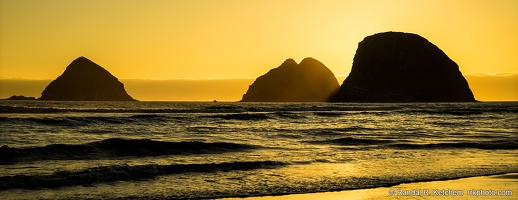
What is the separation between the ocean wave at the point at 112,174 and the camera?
16031 millimetres

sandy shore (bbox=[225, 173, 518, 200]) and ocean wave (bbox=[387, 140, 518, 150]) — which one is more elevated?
ocean wave (bbox=[387, 140, 518, 150])

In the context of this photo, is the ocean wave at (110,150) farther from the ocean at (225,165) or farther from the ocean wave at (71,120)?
the ocean wave at (71,120)

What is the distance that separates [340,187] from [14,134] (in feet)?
77.4

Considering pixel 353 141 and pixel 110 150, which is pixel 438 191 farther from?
pixel 353 141

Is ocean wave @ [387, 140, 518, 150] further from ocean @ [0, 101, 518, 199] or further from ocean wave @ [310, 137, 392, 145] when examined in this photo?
ocean wave @ [310, 137, 392, 145]

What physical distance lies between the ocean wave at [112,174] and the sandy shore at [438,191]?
5.19 meters

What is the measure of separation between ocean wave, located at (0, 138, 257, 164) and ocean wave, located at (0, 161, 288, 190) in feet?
17.1

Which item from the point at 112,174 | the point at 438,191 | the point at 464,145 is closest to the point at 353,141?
the point at 464,145

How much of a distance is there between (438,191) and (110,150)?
1630 cm

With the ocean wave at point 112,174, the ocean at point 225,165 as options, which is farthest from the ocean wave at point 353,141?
the ocean wave at point 112,174

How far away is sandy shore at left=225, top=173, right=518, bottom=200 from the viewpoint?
1469cm

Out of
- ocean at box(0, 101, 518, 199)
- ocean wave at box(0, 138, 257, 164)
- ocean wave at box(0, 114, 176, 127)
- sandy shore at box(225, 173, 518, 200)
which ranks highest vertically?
ocean wave at box(0, 114, 176, 127)

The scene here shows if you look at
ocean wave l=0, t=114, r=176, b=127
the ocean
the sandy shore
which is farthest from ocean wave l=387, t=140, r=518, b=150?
ocean wave l=0, t=114, r=176, b=127

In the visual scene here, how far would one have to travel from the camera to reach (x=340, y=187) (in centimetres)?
1620
